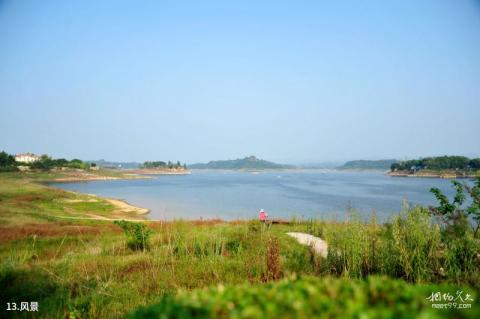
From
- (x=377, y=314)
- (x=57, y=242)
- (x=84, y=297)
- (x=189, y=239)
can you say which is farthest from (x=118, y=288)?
(x=57, y=242)

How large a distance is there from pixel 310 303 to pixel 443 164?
128 meters

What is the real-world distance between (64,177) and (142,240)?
10334 cm

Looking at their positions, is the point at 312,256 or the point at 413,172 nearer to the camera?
the point at 312,256

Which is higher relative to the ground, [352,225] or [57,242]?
[352,225]

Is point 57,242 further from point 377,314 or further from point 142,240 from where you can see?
point 377,314

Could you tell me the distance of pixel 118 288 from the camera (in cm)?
641

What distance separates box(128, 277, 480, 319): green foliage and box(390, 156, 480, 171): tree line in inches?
4163

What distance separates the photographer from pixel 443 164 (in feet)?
363

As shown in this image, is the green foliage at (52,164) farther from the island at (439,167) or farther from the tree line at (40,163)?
the island at (439,167)

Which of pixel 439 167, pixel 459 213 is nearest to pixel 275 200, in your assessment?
pixel 459 213

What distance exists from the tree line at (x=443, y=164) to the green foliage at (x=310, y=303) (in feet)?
347

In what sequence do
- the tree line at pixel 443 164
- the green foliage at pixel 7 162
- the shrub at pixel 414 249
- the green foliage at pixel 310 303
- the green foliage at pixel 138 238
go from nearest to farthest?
the green foliage at pixel 310 303 < the shrub at pixel 414 249 < the green foliage at pixel 138 238 < the green foliage at pixel 7 162 < the tree line at pixel 443 164

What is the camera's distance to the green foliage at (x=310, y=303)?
176 centimetres

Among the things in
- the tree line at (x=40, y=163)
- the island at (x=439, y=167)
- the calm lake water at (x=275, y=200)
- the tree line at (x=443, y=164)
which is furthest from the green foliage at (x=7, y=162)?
the tree line at (x=443, y=164)
